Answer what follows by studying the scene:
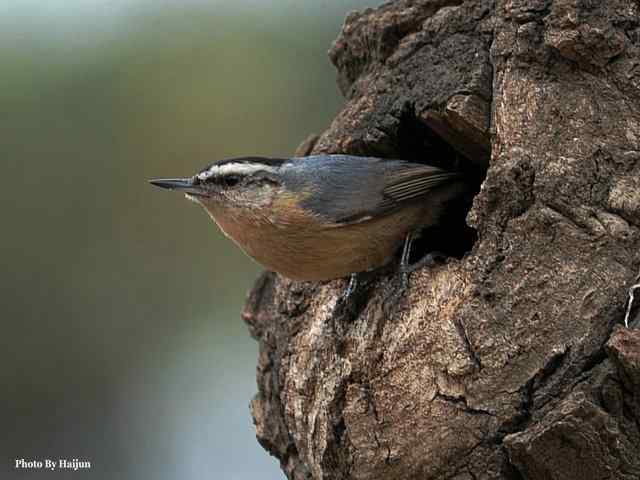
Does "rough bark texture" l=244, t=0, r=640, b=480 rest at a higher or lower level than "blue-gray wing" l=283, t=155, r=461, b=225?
Answer: lower

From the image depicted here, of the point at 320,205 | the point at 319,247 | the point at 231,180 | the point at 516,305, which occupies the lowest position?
the point at 516,305

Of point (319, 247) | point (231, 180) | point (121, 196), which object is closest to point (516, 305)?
point (319, 247)

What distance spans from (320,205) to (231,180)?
0.43 m

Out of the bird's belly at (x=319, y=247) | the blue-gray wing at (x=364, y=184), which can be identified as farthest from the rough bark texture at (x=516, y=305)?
the blue-gray wing at (x=364, y=184)

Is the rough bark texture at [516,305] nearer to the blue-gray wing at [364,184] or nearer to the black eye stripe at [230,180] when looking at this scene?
the blue-gray wing at [364,184]

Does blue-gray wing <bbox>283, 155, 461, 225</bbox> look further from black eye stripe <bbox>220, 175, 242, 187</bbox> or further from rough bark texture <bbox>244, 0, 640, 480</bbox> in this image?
rough bark texture <bbox>244, 0, 640, 480</bbox>

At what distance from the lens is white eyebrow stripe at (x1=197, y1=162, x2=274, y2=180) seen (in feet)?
13.6

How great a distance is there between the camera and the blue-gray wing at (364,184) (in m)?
4.04

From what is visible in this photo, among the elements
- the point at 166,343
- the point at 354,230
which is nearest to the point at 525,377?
the point at 354,230

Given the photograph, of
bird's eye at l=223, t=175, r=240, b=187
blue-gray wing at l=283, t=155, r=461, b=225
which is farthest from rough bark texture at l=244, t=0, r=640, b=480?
bird's eye at l=223, t=175, r=240, b=187

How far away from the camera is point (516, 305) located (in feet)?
10.4

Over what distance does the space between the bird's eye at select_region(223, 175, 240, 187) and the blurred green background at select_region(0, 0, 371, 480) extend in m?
1.96

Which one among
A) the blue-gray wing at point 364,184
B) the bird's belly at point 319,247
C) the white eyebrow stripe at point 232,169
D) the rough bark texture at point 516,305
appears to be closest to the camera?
the rough bark texture at point 516,305

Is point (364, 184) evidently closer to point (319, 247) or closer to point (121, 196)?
point (319, 247)
